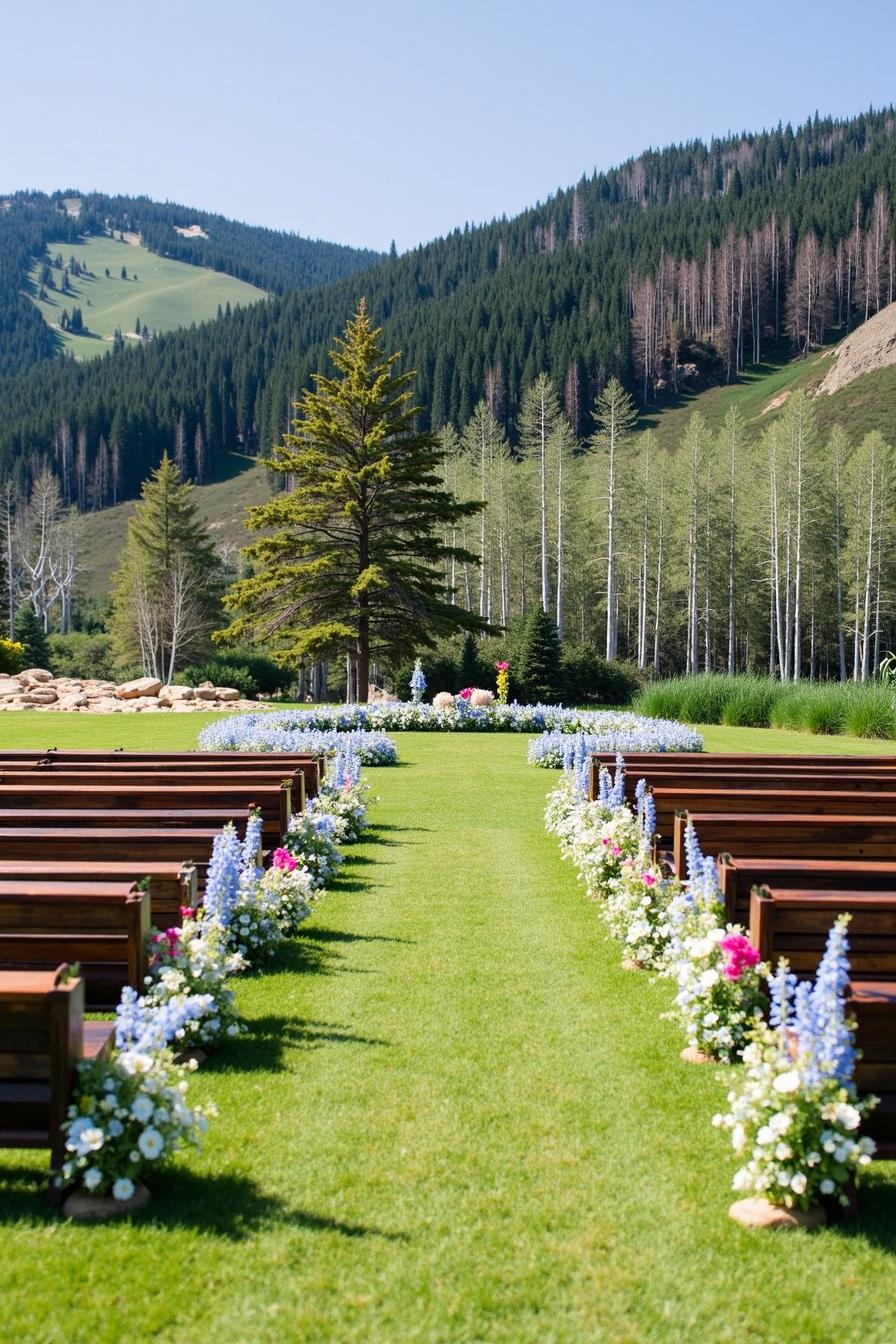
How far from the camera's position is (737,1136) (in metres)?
4.05

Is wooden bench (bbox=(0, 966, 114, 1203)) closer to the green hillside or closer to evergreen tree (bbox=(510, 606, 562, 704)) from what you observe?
evergreen tree (bbox=(510, 606, 562, 704))

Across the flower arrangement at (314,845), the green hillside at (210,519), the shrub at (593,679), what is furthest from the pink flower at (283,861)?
the green hillside at (210,519)

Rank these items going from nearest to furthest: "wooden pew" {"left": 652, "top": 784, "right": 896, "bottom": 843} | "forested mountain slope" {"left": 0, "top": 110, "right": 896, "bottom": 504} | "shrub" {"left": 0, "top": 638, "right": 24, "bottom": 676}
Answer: "wooden pew" {"left": 652, "top": 784, "right": 896, "bottom": 843} < "shrub" {"left": 0, "top": 638, "right": 24, "bottom": 676} < "forested mountain slope" {"left": 0, "top": 110, "right": 896, "bottom": 504}

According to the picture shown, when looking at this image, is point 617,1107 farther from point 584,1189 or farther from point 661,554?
point 661,554

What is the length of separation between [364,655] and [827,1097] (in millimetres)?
29827

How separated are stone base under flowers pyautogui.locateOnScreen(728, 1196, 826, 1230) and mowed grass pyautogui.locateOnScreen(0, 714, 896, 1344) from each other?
9 centimetres

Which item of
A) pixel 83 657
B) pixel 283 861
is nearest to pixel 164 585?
pixel 83 657

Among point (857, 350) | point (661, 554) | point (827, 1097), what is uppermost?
point (857, 350)

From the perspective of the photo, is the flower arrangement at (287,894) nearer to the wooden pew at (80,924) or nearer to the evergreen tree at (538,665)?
the wooden pew at (80,924)

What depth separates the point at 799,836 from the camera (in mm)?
7164

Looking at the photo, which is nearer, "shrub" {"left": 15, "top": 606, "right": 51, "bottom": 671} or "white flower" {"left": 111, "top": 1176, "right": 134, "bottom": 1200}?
"white flower" {"left": 111, "top": 1176, "right": 134, "bottom": 1200}

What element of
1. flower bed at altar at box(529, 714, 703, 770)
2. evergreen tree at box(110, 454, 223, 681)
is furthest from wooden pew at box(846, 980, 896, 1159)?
evergreen tree at box(110, 454, 223, 681)

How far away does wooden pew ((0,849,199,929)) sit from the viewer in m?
5.50

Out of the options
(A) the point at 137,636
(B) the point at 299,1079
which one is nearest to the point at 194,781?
(B) the point at 299,1079
